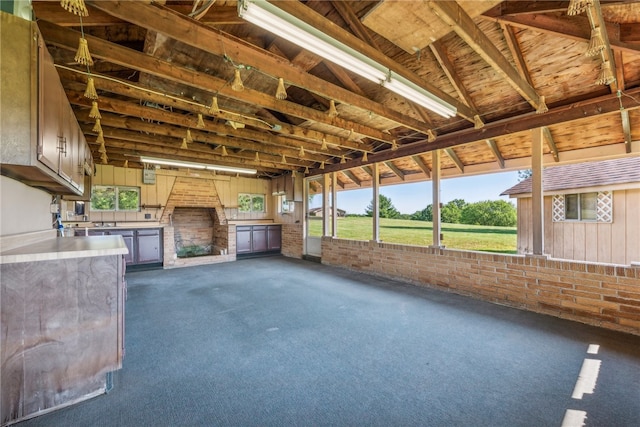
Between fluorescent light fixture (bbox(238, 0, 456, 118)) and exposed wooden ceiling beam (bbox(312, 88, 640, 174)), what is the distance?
1.97 m

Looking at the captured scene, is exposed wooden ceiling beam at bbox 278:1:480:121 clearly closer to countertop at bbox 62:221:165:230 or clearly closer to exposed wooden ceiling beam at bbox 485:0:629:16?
exposed wooden ceiling beam at bbox 485:0:629:16

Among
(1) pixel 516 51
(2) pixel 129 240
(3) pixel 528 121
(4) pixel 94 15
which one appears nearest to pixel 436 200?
(3) pixel 528 121

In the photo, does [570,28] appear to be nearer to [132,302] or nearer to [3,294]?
[3,294]

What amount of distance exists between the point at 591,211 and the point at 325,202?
A: 5.72 metres

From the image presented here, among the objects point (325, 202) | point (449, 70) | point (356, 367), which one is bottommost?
point (356, 367)

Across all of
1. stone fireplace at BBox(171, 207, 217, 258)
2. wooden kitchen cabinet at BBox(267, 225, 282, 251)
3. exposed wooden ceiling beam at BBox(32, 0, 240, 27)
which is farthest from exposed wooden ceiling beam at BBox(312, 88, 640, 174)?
stone fireplace at BBox(171, 207, 217, 258)

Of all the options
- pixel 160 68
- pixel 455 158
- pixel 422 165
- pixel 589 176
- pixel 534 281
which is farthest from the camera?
pixel 422 165

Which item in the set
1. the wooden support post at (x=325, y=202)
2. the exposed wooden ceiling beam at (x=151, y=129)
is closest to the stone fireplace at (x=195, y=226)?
the exposed wooden ceiling beam at (x=151, y=129)

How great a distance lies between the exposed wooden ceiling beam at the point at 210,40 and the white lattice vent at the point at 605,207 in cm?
547

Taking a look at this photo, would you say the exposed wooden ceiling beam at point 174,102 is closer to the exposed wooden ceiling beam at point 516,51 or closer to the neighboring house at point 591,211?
the exposed wooden ceiling beam at point 516,51

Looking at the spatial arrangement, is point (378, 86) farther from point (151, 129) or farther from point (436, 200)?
point (151, 129)

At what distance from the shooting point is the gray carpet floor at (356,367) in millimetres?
1750

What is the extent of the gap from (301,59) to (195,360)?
3.39m

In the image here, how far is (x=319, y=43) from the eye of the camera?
2029 mm
